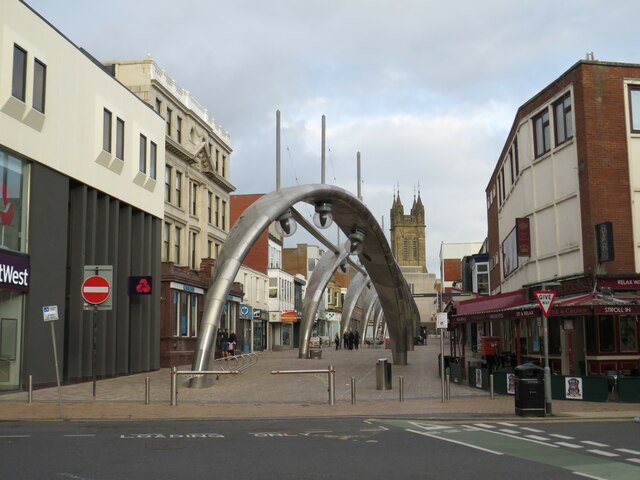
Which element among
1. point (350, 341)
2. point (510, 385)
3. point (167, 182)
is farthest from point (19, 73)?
point (350, 341)

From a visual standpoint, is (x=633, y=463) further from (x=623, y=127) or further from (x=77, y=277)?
(x=77, y=277)

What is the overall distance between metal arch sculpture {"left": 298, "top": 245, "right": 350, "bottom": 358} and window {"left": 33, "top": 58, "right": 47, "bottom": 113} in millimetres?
26452

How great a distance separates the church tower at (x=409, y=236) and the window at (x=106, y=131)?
133612mm

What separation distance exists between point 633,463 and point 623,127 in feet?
54.3

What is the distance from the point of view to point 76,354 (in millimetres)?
25562

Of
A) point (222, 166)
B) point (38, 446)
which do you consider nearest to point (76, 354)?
point (38, 446)

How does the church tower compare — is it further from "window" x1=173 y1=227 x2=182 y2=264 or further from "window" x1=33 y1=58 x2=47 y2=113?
"window" x1=33 y1=58 x2=47 y2=113

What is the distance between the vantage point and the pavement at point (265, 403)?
16625mm

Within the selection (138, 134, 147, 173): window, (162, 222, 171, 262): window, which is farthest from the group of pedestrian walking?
(138, 134, 147, 173): window

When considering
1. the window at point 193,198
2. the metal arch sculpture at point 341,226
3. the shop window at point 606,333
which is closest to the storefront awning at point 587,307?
the shop window at point 606,333

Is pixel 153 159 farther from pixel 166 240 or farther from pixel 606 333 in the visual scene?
pixel 606 333

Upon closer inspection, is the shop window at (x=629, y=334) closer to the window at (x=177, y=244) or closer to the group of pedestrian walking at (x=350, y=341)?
the window at (x=177, y=244)

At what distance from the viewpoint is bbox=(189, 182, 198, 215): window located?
148 ft

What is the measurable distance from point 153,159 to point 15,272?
13.1m
